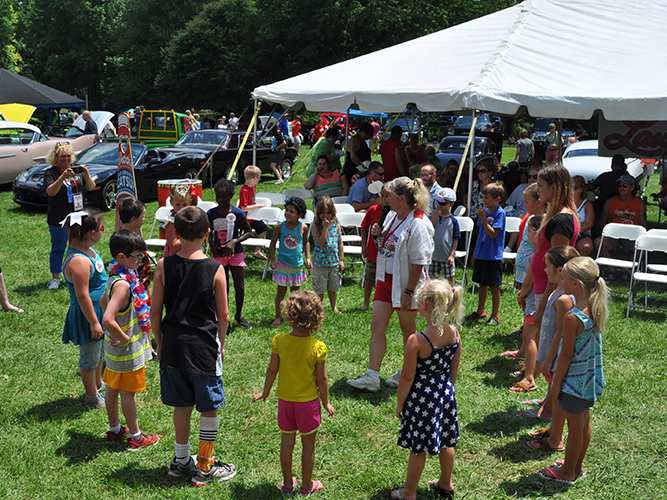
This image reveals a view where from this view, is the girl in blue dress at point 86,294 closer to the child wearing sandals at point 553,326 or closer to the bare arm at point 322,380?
the bare arm at point 322,380

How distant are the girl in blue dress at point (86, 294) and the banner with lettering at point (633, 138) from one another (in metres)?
10.0

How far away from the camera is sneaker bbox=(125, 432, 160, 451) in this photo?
14.1 feet

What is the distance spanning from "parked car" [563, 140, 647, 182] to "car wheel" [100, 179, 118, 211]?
33.5ft

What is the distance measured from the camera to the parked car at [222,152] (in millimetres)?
15586

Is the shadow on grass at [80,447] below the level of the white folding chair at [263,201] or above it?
below

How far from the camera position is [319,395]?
149 inches

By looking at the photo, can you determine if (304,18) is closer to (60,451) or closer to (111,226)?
(111,226)

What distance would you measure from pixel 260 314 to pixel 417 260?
3.06 m

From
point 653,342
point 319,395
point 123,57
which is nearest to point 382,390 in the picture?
point 319,395

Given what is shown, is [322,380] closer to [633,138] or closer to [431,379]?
[431,379]

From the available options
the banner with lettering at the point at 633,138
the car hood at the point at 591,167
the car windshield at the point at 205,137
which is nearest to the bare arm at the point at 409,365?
the banner with lettering at the point at 633,138

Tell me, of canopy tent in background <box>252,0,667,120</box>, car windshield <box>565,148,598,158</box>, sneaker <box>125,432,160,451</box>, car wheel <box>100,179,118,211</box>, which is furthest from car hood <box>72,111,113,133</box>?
sneaker <box>125,432,160,451</box>

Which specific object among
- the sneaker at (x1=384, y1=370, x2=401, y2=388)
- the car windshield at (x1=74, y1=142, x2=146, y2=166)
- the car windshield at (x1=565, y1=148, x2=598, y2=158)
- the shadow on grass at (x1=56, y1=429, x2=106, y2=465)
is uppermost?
the car windshield at (x1=565, y1=148, x2=598, y2=158)

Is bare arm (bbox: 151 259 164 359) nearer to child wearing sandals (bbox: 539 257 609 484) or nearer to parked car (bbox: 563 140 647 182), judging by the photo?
child wearing sandals (bbox: 539 257 609 484)
